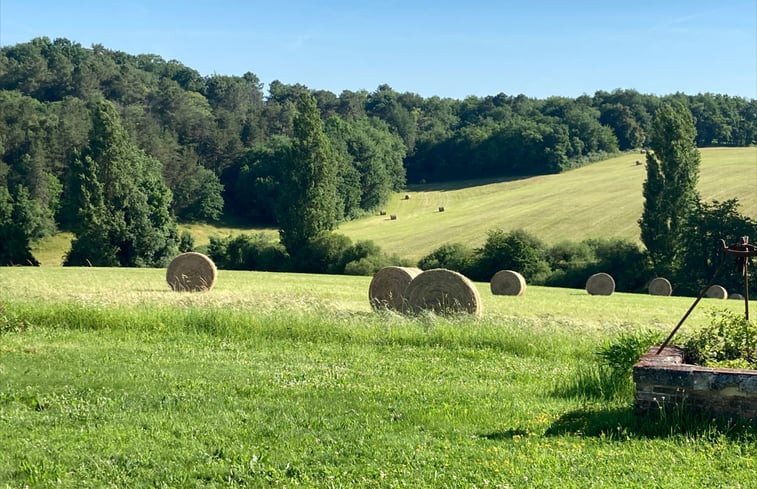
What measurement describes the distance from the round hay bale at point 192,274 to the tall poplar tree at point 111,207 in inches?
1006

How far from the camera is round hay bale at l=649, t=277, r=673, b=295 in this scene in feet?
147

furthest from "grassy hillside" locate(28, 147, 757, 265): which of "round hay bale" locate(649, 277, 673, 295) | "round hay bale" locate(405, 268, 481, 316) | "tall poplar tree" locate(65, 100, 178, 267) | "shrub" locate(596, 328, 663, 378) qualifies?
"shrub" locate(596, 328, 663, 378)

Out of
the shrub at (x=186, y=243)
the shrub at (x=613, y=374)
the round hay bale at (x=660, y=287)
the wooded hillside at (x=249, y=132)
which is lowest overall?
the round hay bale at (x=660, y=287)

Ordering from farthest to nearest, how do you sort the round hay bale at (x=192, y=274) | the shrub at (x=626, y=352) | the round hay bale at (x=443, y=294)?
the round hay bale at (x=192, y=274), the round hay bale at (x=443, y=294), the shrub at (x=626, y=352)

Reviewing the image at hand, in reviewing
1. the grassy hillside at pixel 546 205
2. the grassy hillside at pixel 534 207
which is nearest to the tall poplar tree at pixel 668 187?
the grassy hillside at pixel 546 205

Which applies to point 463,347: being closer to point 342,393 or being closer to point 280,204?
point 342,393

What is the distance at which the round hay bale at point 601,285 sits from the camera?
40844mm

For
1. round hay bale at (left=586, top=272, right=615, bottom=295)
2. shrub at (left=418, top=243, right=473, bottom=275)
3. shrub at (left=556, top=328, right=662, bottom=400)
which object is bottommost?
round hay bale at (left=586, top=272, right=615, bottom=295)

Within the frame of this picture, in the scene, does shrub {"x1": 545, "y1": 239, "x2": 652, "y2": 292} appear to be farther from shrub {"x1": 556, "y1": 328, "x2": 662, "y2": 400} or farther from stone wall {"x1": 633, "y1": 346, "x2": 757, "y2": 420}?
stone wall {"x1": 633, "y1": 346, "x2": 757, "y2": 420}

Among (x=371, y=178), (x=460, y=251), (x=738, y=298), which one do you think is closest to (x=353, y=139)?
(x=371, y=178)

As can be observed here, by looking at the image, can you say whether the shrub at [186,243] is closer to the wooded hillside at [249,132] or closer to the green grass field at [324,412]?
the wooded hillside at [249,132]

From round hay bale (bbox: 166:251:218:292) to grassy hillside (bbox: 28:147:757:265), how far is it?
25.7 m

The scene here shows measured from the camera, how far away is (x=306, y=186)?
2424 inches

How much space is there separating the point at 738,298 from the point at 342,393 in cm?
3885
